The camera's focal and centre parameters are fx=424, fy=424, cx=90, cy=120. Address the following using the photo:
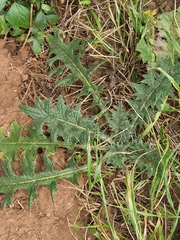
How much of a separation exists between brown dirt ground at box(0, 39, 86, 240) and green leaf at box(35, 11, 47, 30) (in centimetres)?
36

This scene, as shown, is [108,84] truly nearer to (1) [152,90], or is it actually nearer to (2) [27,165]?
(1) [152,90]

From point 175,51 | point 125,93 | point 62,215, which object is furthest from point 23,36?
point 62,215

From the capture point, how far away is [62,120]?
77.1 inches

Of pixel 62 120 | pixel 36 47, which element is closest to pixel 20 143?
pixel 62 120

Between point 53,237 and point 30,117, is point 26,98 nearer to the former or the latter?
point 30,117

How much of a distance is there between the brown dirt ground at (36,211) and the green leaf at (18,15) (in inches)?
12.5

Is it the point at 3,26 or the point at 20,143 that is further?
the point at 3,26

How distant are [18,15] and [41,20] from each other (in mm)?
122

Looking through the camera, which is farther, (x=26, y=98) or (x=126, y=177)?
(x=26, y=98)

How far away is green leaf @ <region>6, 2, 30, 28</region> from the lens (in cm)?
206

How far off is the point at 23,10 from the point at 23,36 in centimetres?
15

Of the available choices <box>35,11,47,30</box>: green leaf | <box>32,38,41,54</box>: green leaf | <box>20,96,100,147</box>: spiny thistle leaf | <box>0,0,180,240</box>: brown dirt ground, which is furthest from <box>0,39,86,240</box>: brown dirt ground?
<box>35,11,47,30</box>: green leaf

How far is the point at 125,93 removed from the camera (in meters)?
2.15

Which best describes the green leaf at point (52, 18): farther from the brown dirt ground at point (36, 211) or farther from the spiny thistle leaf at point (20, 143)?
the spiny thistle leaf at point (20, 143)
